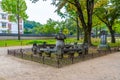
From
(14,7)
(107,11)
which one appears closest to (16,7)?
(14,7)

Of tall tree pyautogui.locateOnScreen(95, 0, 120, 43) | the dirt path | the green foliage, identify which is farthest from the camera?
the green foliage

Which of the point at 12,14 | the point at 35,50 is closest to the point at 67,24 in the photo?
the point at 12,14

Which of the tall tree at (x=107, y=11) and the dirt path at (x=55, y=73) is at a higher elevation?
the tall tree at (x=107, y=11)

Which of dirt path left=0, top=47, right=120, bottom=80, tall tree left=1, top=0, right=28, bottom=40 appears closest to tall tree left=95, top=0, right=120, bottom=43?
tall tree left=1, top=0, right=28, bottom=40

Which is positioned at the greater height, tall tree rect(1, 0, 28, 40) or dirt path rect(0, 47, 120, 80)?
tall tree rect(1, 0, 28, 40)

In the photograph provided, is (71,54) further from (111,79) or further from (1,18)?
(1,18)

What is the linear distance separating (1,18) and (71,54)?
53639 millimetres

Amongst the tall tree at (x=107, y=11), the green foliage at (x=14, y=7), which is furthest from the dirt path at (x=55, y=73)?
the green foliage at (x=14, y=7)

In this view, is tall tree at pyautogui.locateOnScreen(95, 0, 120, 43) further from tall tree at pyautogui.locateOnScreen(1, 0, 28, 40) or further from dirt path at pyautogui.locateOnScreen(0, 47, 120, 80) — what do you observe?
dirt path at pyautogui.locateOnScreen(0, 47, 120, 80)

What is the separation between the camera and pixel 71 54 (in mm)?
15820

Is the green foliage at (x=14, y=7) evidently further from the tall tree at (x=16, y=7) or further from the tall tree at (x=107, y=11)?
the tall tree at (x=107, y=11)

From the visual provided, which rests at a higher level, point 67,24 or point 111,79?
point 67,24

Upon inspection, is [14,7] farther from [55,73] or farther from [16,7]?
[55,73]

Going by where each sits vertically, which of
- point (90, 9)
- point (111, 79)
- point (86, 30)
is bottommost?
point (111, 79)
